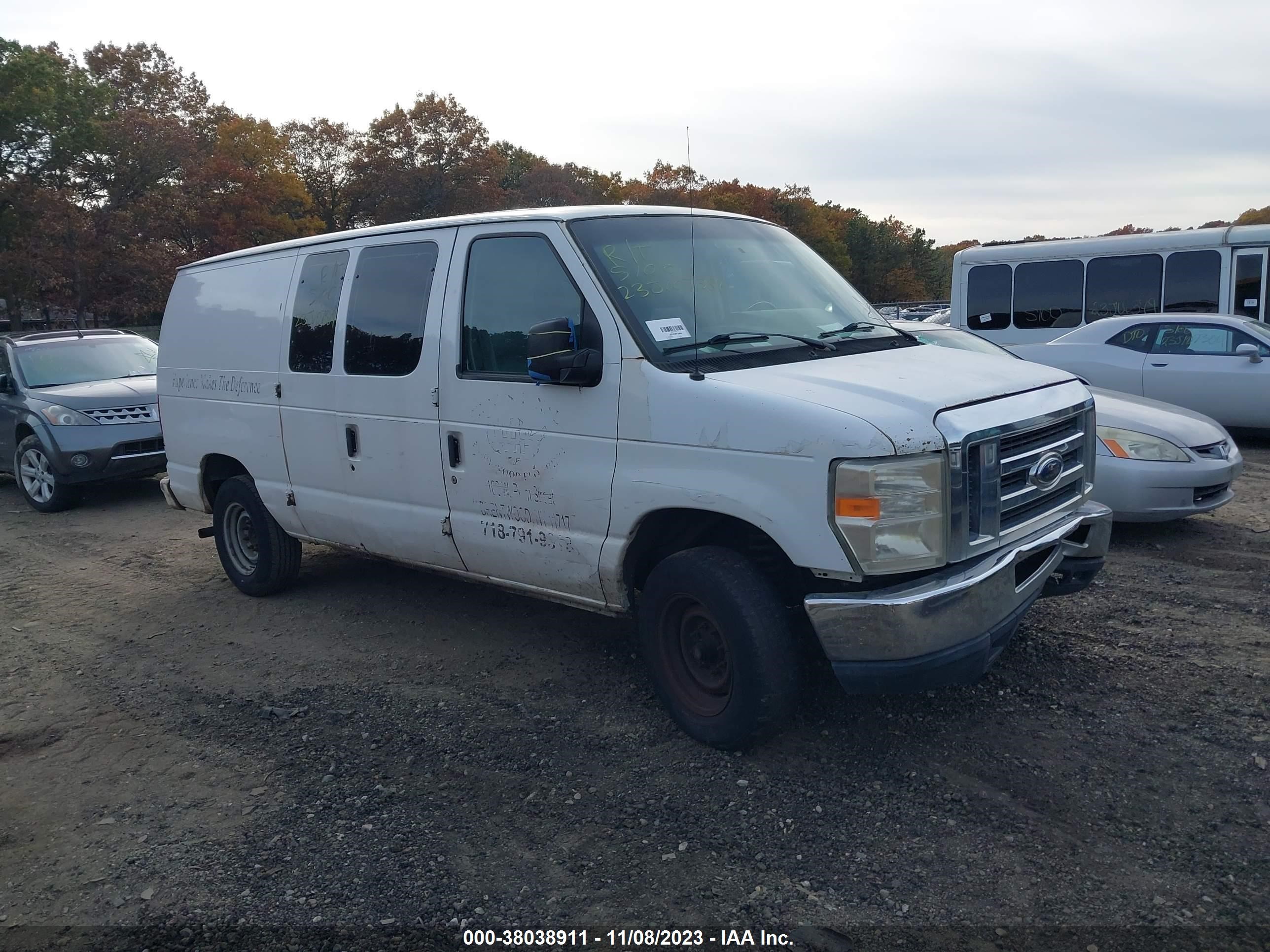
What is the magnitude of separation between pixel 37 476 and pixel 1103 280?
1415 cm

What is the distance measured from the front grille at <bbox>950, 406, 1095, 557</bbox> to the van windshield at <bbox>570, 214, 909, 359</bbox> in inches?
35.3

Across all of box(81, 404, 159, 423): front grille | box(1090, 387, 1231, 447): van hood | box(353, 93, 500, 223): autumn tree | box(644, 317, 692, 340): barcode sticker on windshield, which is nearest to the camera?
box(644, 317, 692, 340): barcode sticker on windshield

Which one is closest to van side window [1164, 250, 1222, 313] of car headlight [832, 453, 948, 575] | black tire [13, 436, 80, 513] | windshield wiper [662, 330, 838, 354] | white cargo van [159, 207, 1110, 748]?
white cargo van [159, 207, 1110, 748]

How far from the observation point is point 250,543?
21.5ft

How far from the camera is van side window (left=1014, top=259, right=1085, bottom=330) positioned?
1511 cm

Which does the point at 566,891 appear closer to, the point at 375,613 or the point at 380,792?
the point at 380,792

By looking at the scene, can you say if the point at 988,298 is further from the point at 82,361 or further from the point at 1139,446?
the point at 82,361

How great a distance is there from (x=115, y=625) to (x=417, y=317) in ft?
9.99

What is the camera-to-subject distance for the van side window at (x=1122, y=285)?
14312 mm

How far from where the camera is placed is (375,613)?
19.9 feet

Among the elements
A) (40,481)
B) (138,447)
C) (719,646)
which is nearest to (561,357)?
(719,646)

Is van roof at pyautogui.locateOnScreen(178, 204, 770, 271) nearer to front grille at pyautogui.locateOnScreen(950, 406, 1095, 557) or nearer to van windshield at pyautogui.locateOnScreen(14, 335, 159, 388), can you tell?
front grille at pyautogui.locateOnScreen(950, 406, 1095, 557)

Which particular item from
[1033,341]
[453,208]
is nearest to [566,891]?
[1033,341]

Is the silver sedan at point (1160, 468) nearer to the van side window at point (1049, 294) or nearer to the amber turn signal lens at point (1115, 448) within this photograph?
the amber turn signal lens at point (1115, 448)
